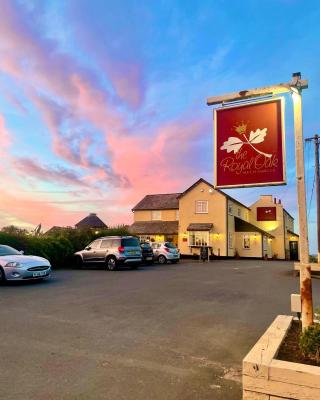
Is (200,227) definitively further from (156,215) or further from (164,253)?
(164,253)

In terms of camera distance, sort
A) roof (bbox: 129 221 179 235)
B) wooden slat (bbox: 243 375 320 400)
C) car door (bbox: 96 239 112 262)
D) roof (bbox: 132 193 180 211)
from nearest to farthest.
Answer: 1. wooden slat (bbox: 243 375 320 400)
2. car door (bbox: 96 239 112 262)
3. roof (bbox: 129 221 179 235)
4. roof (bbox: 132 193 180 211)

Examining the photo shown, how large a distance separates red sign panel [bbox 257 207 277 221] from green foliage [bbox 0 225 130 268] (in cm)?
2957

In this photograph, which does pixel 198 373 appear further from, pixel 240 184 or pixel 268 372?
pixel 240 184

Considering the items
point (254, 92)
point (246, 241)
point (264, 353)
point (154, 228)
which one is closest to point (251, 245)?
point (246, 241)

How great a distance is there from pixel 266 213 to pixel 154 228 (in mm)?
16208

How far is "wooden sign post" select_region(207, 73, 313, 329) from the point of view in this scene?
4.69 metres

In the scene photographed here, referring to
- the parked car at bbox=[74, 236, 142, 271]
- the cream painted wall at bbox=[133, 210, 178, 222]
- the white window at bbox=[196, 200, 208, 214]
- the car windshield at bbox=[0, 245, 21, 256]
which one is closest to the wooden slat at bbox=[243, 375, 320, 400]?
the car windshield at bbox=[0, 245, 21, 256]

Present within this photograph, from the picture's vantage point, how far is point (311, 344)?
3.84 m

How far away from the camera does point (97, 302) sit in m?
9.47

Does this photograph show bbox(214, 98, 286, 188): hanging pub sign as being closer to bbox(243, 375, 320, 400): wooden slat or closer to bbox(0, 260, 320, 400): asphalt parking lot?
bbox(0, 260, 320, 400): asphalt parking lot

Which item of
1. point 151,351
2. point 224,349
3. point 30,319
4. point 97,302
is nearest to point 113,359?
point 151,351

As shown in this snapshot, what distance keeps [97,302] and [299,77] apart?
714 cm

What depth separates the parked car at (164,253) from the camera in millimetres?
28969

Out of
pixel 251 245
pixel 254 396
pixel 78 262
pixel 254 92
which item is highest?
pixel 254 92
